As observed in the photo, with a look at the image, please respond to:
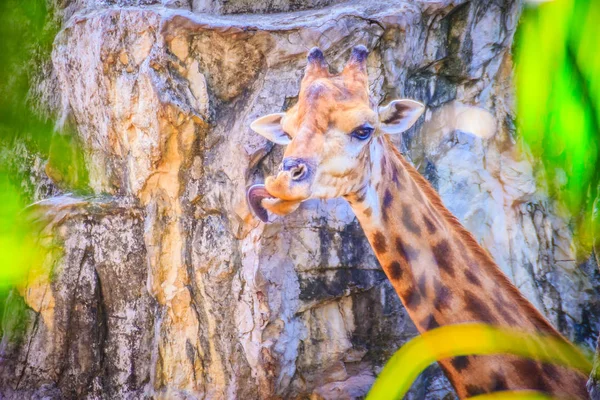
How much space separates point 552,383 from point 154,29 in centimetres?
319

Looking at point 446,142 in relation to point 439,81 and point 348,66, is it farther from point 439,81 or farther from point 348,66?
point 348,66

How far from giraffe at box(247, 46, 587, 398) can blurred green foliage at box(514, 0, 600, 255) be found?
5.04ft

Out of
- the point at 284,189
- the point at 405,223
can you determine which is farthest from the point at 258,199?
the point at 405,223

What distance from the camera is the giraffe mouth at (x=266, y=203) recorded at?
3.22 meters

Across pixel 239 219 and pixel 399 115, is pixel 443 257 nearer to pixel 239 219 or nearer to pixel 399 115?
pixel 399 115

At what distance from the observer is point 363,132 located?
3.48 meters

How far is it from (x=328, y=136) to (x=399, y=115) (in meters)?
0.45

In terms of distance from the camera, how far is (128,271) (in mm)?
4844

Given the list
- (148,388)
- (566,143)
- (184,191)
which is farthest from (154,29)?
(566,143)

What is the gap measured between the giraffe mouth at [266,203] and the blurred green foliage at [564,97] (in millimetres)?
2477

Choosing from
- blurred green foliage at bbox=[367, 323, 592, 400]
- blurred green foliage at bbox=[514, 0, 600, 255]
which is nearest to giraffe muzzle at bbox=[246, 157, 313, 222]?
blurred green foliage at bbox=[367, 323, 592, 400]

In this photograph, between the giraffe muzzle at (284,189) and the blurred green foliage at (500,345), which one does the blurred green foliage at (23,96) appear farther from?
the blurred green foliage at (500,345)

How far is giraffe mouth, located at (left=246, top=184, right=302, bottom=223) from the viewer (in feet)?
10.6

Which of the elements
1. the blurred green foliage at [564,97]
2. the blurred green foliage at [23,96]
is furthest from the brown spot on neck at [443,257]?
the blurred green foliage at [23,96]
